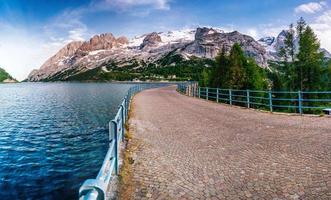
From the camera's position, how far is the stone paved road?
21.8 feet

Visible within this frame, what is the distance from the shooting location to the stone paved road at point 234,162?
6645 millimetres

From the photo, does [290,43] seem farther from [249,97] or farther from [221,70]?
[249,97]

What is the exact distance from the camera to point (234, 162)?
8.83 meters

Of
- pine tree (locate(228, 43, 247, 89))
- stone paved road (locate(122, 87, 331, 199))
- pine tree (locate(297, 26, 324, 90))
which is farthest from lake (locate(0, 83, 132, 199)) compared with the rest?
pine tree (locate(297, 26, 324, 90))

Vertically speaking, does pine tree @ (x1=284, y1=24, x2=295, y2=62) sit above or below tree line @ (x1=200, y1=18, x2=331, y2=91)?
above

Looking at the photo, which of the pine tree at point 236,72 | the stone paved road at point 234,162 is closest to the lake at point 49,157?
the stone paved road at point 234,162

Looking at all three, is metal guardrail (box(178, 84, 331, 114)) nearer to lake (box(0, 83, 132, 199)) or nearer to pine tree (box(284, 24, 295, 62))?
pine tree (box(284, 24, 295, 62))

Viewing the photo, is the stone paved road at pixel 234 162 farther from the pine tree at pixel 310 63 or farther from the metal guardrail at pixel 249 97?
the pine tree at pixel 310 63

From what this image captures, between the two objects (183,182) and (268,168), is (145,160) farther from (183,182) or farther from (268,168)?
(268,168)

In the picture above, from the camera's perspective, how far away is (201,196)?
21.2 feet

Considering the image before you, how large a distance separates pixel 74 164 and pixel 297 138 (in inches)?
403

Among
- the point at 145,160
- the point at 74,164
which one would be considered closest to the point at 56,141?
the point at 74,164

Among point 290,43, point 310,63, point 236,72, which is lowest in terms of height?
point 236,72

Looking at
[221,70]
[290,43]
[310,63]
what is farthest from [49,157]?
[290,43]
